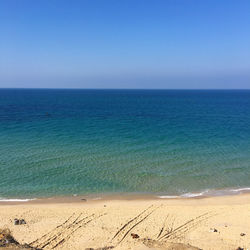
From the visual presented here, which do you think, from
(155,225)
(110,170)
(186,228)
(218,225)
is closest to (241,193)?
(218,225)

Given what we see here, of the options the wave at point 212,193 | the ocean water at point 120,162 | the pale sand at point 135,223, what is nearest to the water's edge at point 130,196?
the wave at point 212,193

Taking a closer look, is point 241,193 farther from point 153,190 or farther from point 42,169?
point 42,169

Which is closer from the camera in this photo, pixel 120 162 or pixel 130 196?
pixel 130 196

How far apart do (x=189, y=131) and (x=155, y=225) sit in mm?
28329

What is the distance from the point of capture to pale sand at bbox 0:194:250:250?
13.1m

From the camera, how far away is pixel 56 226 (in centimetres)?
1473

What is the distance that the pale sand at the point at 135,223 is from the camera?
13.1 metres

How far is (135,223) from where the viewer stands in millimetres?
15227

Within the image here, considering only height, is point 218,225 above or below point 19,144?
below

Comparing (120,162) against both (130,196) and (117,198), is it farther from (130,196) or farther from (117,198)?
(117,198)

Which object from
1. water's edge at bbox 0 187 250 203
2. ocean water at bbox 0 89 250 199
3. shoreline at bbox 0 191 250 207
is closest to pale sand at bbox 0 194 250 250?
shoreline at bbox 0 191 250 207

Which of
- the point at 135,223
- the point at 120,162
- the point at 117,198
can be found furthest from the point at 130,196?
the point at 120,162

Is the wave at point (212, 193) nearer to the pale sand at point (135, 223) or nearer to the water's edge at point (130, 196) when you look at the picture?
the water's edge at point (130, 196)

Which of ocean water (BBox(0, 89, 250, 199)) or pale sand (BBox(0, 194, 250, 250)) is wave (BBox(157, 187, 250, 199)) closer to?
ocean water (BBox(0, 89, 250, 199))
